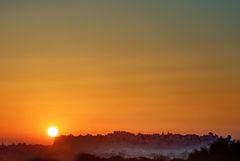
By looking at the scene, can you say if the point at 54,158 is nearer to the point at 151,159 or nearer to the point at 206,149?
the point at 151,159

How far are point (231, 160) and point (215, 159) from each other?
207cm

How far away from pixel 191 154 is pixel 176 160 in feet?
4.82

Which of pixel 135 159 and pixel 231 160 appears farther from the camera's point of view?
pixel 135 159

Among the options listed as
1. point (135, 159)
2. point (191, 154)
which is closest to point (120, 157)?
point (135, 159)

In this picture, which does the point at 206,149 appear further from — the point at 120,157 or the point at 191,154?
the point at 120,157

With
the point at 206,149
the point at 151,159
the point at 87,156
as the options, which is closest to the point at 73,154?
the point at 87,156

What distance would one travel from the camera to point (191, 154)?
7412 centimetres

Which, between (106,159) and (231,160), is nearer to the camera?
(231,160)

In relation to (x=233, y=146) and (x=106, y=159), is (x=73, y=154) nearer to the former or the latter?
(x=106, y=159)

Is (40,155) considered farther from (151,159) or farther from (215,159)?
(215,159)

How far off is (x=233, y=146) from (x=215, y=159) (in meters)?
2.95

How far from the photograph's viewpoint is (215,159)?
74188mm

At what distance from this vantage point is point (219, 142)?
3051 inches

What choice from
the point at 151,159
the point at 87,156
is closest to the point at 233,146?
the point at 151,159
